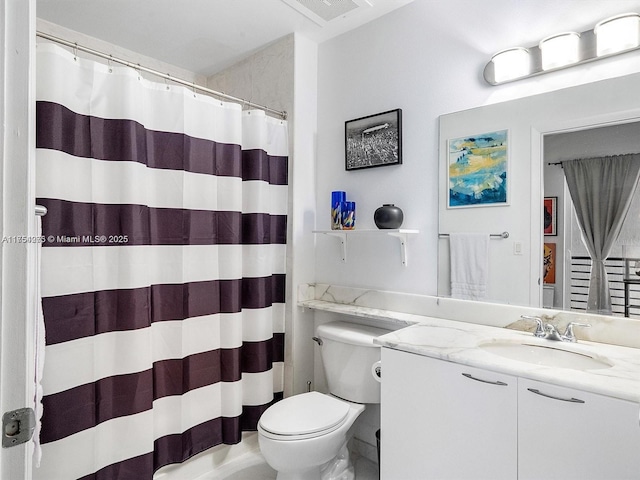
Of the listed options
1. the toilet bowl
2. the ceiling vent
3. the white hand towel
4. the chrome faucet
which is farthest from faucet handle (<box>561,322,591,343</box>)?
the ceiling vent

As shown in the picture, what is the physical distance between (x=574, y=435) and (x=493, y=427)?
0.75 ft

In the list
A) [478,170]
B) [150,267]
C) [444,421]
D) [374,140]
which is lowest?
[444,421]

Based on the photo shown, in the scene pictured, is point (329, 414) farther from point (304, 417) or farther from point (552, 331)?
point (552, 331)

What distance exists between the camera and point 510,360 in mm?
1267

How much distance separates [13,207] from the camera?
657 mm

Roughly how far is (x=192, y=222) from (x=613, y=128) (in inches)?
71.8

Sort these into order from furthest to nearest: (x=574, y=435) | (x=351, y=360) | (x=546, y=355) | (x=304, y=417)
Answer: (x=351, y=360) → (x=304, y=417) → (x=546, y=355) → (x=574, y=435)

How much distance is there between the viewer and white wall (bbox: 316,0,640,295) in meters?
1.74

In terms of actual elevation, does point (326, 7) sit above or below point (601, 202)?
above

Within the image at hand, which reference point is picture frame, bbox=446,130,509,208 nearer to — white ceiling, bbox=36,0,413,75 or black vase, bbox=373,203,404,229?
black vase, bbox=373,203,404,229

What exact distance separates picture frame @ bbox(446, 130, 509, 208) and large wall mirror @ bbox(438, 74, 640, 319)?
2cm

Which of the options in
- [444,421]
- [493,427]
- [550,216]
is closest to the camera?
[493,427]

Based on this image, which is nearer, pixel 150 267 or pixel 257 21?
pixel 150 267

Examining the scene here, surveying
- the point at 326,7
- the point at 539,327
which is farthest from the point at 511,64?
the point at 539,327
